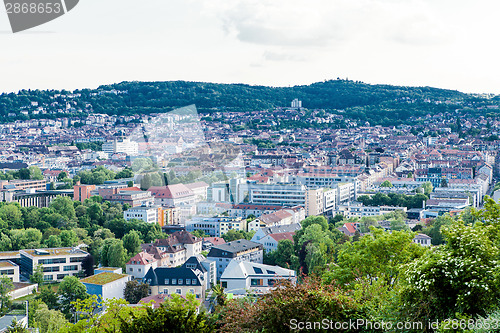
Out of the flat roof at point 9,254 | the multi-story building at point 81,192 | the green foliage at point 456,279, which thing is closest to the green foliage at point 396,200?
the multi-story building at point 81,192

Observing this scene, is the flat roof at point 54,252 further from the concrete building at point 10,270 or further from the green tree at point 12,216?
the green tree at point 12,216

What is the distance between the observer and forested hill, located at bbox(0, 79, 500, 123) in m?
66.6

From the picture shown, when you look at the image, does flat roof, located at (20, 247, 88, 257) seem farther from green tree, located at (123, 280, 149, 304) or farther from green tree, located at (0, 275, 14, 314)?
green tree, located at (123, 280, 149, 304)

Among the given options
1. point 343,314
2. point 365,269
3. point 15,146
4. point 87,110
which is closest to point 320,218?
point 365,269

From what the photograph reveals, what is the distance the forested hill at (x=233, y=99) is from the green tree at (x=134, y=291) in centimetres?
5261

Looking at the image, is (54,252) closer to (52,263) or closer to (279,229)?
(52,263)

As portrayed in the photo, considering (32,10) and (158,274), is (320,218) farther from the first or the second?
(32,10)

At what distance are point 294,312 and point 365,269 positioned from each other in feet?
7.89

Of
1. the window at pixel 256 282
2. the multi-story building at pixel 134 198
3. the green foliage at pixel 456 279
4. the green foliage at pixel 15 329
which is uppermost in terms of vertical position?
the green foliage at pixel 456 279

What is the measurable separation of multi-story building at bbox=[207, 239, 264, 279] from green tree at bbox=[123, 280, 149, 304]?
2.35m

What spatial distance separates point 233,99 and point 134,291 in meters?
58.5

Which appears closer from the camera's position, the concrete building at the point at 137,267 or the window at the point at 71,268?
the concrete building at the point at 137,267

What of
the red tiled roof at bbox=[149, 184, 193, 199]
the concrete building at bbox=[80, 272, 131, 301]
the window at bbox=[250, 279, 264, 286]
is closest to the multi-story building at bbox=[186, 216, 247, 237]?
the red tiled roof at bbox=[149, 184, 193, 199]

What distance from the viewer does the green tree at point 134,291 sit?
13.1 meters
